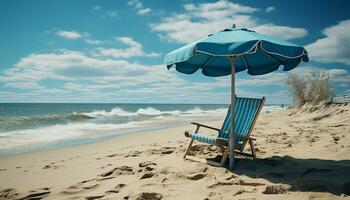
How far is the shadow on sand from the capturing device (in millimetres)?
3447

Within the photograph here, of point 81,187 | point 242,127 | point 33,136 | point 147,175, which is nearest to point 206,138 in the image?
point 242,127

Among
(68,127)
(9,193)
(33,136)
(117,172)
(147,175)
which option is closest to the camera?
(9,193)

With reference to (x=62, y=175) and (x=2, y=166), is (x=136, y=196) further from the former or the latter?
(x=2, y=166)

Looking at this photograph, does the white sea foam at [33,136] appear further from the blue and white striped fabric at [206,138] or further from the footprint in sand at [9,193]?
the blue and white striped fabric at [206,138]

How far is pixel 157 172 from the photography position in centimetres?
448

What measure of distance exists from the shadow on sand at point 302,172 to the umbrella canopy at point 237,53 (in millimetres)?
1465

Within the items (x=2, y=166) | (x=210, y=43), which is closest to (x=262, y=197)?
(x=210, y=43)

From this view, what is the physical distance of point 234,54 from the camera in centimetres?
389

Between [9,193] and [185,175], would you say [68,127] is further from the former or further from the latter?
[185,175]

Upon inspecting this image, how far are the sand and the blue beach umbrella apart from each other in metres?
0.72

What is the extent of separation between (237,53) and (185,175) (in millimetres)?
1733

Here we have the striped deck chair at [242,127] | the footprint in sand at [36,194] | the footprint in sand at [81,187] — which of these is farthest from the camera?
the striped deck chair at [242,127]

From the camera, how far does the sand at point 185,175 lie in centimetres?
352

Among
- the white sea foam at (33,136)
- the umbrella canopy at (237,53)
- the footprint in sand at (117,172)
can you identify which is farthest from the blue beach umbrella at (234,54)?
the white sea foam at (33,136)
